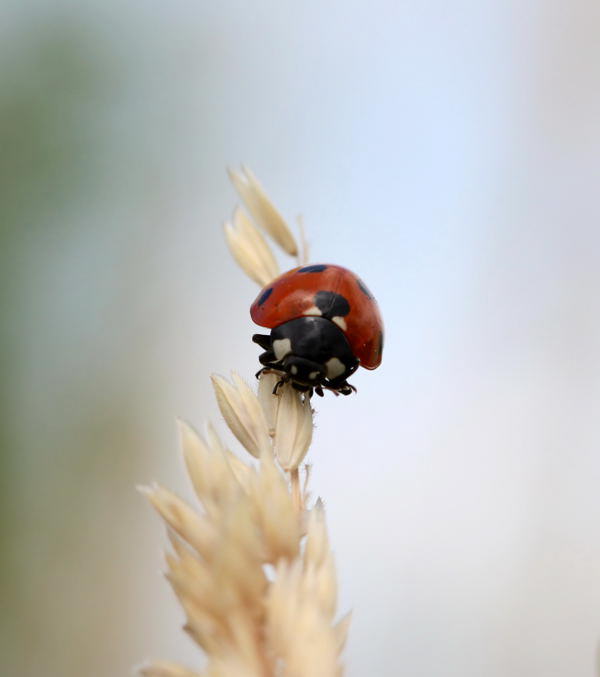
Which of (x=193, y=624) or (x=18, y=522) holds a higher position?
(x=18, y=522)

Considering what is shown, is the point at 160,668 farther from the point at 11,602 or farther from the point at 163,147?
the point at 163,147

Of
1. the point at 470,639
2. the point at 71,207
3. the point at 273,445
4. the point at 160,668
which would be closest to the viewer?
the point at 160,668

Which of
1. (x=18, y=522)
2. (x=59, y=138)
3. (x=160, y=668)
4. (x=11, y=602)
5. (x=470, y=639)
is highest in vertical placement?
(x=59, y=138)

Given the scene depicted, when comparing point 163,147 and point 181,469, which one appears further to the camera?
point 163,147

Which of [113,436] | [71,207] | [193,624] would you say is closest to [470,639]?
[193,624]

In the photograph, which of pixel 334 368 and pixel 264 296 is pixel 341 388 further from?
pixel 264 296

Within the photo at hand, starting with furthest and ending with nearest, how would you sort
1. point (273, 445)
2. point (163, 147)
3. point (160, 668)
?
point (163, 147)
point (273, 445)
point (160, 668)

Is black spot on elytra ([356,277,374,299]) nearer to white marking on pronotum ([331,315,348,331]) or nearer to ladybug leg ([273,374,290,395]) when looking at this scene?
white marking on pronotum ([331,315,348,331])

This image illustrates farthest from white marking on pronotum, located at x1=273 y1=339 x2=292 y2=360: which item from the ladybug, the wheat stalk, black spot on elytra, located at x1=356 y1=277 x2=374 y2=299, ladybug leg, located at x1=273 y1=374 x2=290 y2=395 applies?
the wheat stalk
